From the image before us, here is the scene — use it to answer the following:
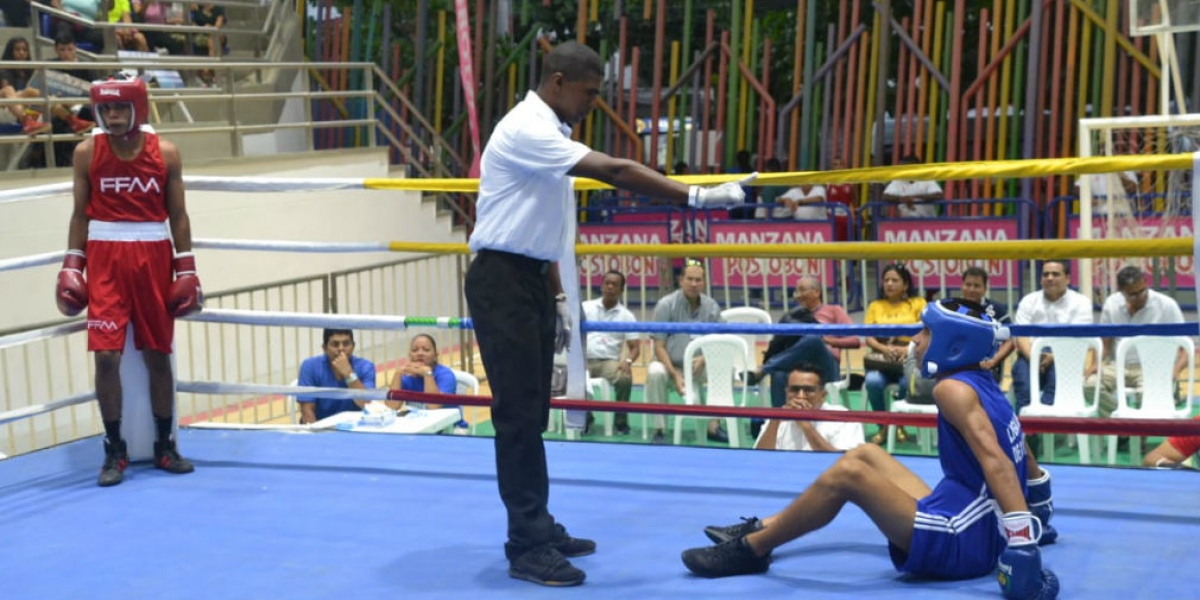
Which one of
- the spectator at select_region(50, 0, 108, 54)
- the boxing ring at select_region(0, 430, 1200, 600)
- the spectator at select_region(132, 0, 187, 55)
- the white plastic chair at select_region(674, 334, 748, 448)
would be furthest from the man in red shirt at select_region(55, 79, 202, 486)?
the spectator at select_region(132, 0, 187, 55)

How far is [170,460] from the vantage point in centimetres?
509

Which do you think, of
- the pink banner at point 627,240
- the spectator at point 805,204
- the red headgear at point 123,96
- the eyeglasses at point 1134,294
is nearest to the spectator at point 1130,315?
the eyeglasses at point 1134,294

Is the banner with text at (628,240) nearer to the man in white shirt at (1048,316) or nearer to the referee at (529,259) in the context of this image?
the man in white shirt at (1048,316)

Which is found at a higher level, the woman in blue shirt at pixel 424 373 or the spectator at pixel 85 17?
the spectator at pixel 85 17

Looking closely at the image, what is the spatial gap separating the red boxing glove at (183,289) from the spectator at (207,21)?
8.75m

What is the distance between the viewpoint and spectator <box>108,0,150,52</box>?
1266 cm

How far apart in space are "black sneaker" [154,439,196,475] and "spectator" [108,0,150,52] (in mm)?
8405

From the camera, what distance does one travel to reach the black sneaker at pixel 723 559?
3.74m

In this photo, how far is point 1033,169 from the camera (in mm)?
3914

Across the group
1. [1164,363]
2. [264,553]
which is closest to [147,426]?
[264,553]

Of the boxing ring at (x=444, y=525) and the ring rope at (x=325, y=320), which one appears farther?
the ring rope at (x=325, y=320)

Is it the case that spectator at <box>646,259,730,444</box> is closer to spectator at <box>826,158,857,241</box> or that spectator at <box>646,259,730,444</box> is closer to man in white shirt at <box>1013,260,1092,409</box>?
man in white shirt at <box>1013,260,1092,409</box>

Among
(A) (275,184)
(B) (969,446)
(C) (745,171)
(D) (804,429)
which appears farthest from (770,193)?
(B) (969,446)

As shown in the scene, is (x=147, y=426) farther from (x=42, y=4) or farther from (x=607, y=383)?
(x=42, y=4)
